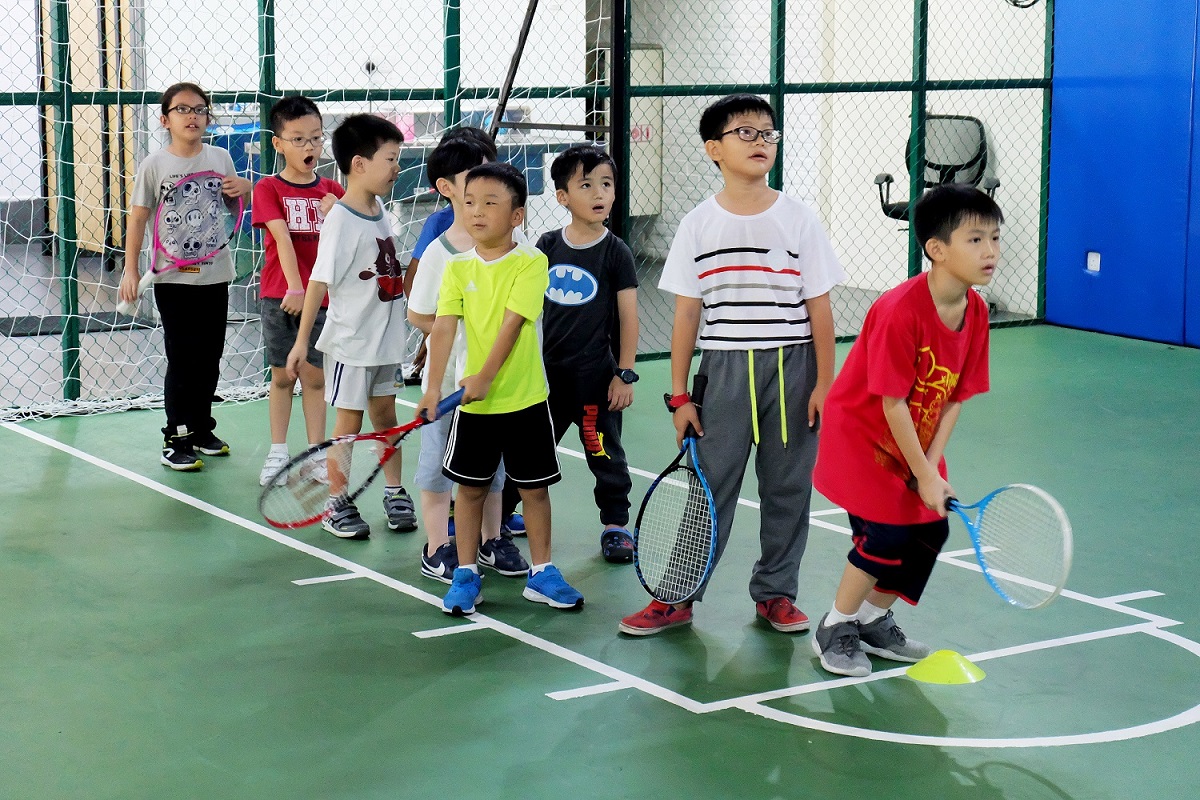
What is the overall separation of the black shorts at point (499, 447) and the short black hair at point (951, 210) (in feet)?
3.84

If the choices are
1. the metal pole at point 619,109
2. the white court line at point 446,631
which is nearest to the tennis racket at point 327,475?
the white court line at point 446,631

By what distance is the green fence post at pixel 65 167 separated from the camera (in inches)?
257

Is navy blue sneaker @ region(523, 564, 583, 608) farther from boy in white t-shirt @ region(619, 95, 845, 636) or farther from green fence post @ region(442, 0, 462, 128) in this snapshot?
green fence post @ region(442, 0, 462, 128)

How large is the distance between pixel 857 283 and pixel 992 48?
1.92 m

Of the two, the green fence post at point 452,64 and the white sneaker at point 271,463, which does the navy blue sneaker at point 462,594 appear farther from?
the green fence post at point 452,64

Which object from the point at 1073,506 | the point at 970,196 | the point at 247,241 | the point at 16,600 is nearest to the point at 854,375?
the point at 970,196

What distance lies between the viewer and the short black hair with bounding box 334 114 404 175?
4520 millimetres

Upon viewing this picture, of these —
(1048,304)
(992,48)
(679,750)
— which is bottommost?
(679,750)

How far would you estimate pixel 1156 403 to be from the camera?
269 inches

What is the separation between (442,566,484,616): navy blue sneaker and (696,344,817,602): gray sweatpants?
2.05ft

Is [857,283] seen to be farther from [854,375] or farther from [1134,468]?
[854,375]

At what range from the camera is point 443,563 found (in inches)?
169

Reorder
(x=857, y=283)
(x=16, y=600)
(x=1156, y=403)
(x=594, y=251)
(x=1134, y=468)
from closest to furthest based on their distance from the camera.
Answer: (x=16, y=600)
(x=594, y=251)
(x=1134, y=468)
(x=1156, y=403)
(x=857, y=283)

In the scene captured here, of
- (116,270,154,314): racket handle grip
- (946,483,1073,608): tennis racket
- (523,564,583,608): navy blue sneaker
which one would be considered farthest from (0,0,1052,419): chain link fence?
(946,483,1073,608): tennis racket
